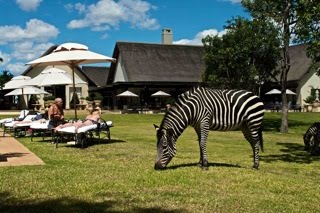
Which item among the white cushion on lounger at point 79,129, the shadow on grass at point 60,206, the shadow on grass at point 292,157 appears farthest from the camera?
the white cushion on lounger at point 79,129

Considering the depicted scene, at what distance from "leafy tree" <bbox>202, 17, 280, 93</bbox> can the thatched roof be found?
17097 mm

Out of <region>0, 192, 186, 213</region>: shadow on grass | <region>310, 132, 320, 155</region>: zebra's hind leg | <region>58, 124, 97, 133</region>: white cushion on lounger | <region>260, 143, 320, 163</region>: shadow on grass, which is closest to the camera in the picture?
<region>0, 192, 186, 213</region>: shadow on grass

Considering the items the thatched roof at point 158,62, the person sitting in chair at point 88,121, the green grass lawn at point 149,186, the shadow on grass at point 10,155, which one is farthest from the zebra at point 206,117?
the thatched roof at point 158,62

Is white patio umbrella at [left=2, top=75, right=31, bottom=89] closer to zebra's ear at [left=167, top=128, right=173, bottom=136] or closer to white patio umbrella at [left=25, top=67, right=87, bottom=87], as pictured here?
white patio umbrella at [left=25, top=67, right=87, bottom=87]

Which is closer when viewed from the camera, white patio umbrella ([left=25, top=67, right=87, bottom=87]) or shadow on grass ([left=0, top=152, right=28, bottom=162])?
shadow on grass ([left=0, top=152, right=28, bottom=162])

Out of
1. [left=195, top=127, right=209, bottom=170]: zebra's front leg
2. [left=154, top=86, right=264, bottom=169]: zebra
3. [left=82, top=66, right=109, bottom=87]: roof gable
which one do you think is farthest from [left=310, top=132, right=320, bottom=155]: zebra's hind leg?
[left=82, top=66, right=109, bottom=87]: roof gable

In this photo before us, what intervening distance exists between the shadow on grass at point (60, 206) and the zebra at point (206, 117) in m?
3.01

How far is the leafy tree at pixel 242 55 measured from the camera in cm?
2914

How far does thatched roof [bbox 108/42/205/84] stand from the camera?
49438 mm

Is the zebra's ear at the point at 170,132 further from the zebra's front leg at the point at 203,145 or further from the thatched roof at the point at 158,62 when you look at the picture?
the thatched roof at the point at 158,62

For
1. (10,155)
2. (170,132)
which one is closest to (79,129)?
(10,155)

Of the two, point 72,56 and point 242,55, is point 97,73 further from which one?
point 72,56

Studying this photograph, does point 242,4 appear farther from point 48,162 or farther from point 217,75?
point 48,162

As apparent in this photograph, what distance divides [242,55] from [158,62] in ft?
73.9
